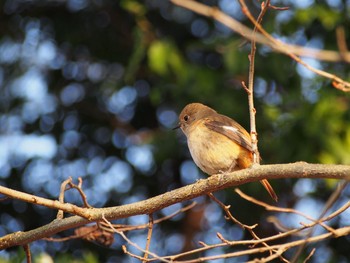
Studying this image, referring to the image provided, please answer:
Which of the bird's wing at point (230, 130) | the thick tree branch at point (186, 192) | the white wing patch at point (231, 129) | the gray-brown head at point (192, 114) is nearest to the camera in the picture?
the thick tree branch at point (186, 192)

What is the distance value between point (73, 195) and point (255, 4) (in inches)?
127

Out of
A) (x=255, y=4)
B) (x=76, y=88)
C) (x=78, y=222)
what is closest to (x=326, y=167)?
(x=78, y=222)

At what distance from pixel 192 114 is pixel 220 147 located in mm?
897

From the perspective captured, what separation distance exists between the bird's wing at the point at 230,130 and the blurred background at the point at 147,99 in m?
1.54

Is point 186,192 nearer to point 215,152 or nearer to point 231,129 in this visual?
point 215,152

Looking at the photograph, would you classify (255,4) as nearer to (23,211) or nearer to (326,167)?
(23,211)

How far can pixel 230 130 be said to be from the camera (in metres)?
5.60

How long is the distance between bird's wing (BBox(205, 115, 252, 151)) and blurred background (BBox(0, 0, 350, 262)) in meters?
1.54

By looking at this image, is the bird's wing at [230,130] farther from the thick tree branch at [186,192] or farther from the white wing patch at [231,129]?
the thick tree branch at [186,192]

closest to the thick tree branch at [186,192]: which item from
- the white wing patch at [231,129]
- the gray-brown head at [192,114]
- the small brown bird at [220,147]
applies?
the small brown bird at [220,147]

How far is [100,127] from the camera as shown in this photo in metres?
9.05

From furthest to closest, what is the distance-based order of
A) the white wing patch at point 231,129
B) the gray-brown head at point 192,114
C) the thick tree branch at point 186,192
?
the gray-brown head at point 192,114, the white wing patch at point 231,129, the thick tree branch at point 186,192

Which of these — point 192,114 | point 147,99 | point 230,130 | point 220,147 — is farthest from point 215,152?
point 147,99

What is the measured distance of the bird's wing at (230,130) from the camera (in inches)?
212
